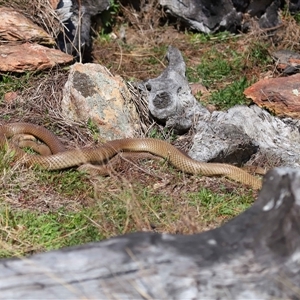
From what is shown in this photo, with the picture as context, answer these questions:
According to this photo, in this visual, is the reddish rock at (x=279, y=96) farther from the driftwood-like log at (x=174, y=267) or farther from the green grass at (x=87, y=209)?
the driftwood-like log at (x=174, y=267)

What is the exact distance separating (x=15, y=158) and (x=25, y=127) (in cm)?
86

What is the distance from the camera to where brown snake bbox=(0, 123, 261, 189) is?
6.55 metres

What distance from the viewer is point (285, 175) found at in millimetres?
3674

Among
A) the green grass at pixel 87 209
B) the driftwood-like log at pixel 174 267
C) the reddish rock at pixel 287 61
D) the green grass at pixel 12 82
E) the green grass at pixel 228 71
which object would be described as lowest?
the green grass at pixel 228 71

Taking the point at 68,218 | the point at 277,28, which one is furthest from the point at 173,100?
the point at 277,28

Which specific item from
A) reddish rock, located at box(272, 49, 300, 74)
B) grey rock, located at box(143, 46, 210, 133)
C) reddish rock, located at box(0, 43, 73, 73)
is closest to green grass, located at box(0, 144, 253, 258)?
grey rock, located at box(143, 46, 210, 133)

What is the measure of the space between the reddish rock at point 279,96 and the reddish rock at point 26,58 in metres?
2.29

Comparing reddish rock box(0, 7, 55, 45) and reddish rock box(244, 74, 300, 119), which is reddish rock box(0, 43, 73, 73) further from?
reddish rock box(244, 74, 300, 119)

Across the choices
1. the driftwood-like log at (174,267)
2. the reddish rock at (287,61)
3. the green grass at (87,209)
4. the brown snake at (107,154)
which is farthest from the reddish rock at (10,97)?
the driftwood-like log at (174,267)

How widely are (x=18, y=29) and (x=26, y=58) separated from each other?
17.7 inches

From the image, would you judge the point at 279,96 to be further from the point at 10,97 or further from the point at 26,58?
the point at 10,97

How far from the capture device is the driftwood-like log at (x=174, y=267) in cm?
333

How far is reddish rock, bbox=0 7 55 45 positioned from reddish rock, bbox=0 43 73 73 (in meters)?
0.14

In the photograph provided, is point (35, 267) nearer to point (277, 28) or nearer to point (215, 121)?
point (215, 121)
